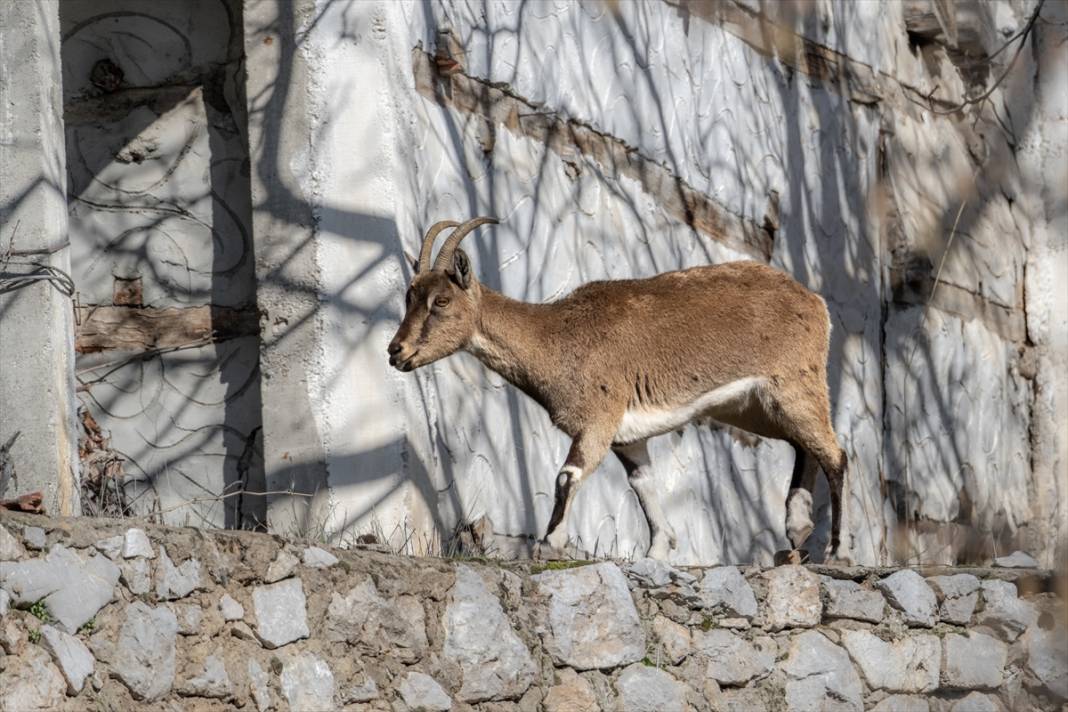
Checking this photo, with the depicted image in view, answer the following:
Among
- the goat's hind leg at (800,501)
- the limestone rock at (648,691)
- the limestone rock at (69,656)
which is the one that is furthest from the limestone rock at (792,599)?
the limestone rock at (69,656)

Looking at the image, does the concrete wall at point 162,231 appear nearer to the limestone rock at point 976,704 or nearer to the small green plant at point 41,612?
the small green plant at point 41,612

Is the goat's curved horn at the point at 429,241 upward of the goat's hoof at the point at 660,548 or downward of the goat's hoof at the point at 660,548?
upward

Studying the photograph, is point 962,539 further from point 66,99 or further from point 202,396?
point 66,99

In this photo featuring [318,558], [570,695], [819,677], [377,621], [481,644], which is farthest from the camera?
[819,677]

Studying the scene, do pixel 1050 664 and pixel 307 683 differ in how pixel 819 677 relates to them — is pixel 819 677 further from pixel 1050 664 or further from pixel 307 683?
pixel 307 683

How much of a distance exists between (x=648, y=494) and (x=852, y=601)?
0.97 m

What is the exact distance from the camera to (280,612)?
5.40 metres

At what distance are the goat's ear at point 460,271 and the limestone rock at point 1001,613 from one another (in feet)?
8.83

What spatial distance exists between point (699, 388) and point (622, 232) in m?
1.74

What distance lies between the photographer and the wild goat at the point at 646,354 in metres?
6.93

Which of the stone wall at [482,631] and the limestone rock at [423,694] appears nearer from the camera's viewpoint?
the stone wall at [482,631]

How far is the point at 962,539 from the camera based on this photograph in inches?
462

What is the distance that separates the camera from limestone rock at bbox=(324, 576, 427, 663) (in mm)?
5559

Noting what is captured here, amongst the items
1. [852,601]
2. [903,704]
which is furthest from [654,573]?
[903,704]
